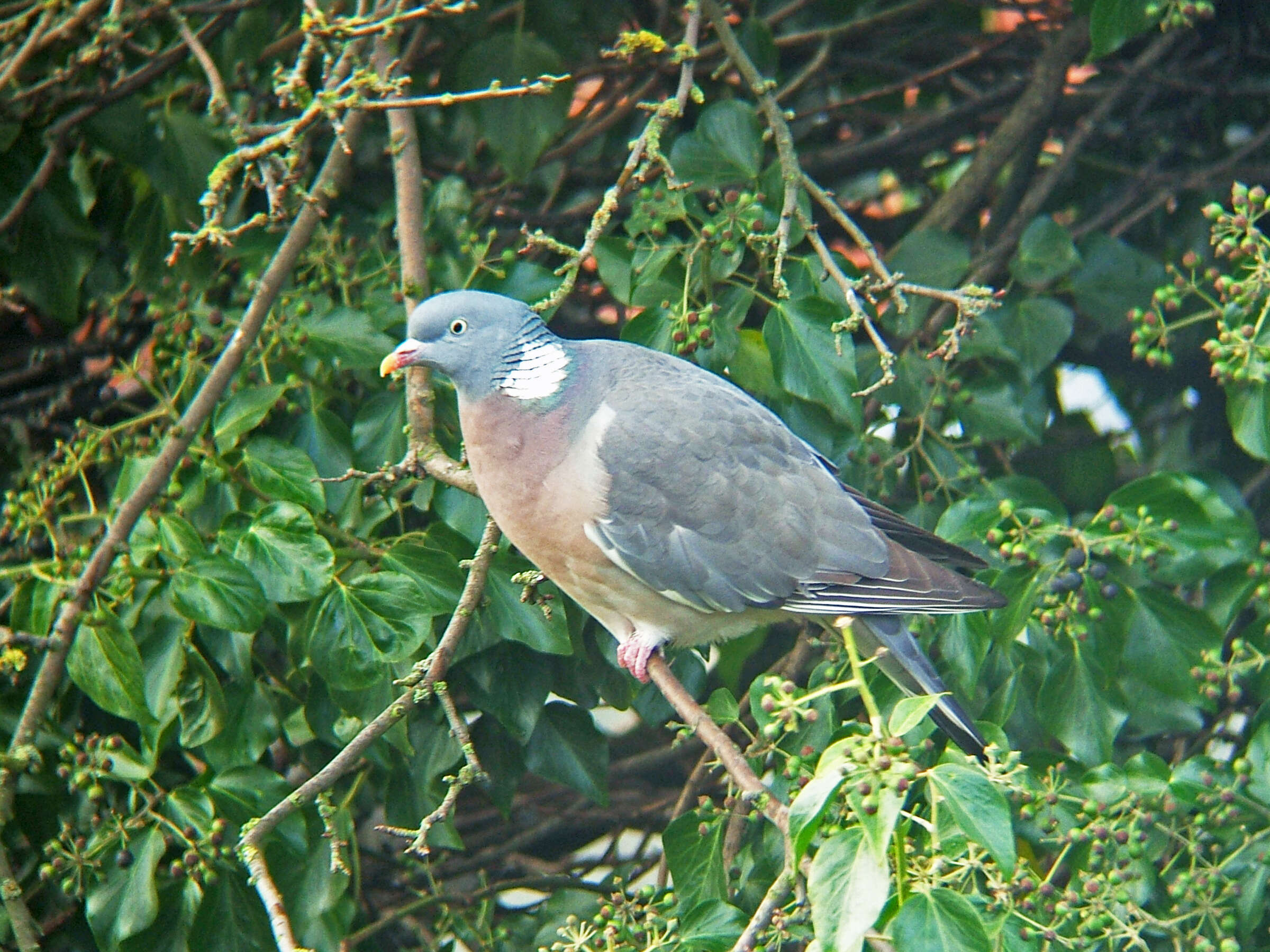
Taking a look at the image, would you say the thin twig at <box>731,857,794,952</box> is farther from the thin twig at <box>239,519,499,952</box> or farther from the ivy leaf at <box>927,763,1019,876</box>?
the thin twig at <box>239,519,499,952</box>

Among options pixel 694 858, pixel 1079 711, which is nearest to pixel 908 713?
pixel 694 858

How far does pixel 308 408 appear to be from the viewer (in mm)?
2482

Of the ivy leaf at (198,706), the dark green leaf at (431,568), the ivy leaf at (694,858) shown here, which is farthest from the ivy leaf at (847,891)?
the ivy leaf at (198,706)

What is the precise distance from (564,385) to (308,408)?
58cm

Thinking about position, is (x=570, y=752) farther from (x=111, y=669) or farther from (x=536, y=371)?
(x=111, y=669)

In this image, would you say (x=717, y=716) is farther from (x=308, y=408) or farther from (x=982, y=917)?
(x=308, y=408)

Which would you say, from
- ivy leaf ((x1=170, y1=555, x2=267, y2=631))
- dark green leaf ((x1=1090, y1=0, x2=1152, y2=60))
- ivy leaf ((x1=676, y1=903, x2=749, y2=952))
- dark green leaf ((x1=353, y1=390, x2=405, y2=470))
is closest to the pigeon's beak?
dark green leaf ((x1=353, y1=390, x2=405, y2=470))

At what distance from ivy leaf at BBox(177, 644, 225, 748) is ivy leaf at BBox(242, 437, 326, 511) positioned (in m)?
0.33

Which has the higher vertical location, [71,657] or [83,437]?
[83,437]

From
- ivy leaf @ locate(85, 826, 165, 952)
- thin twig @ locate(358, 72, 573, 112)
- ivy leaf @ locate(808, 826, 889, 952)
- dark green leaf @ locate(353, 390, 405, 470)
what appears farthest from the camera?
dark green leaf @ locate(353, 390, 405, 470)

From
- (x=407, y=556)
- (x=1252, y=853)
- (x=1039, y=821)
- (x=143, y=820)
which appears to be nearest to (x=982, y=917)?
A: (x=1039, y=821)

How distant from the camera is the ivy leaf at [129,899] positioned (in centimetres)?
208

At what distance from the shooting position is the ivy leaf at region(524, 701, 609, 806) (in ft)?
7.79

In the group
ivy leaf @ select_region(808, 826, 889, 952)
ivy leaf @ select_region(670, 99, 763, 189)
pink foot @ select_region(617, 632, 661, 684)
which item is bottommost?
pink foot @ select_region(617, 632, 661, 684)
